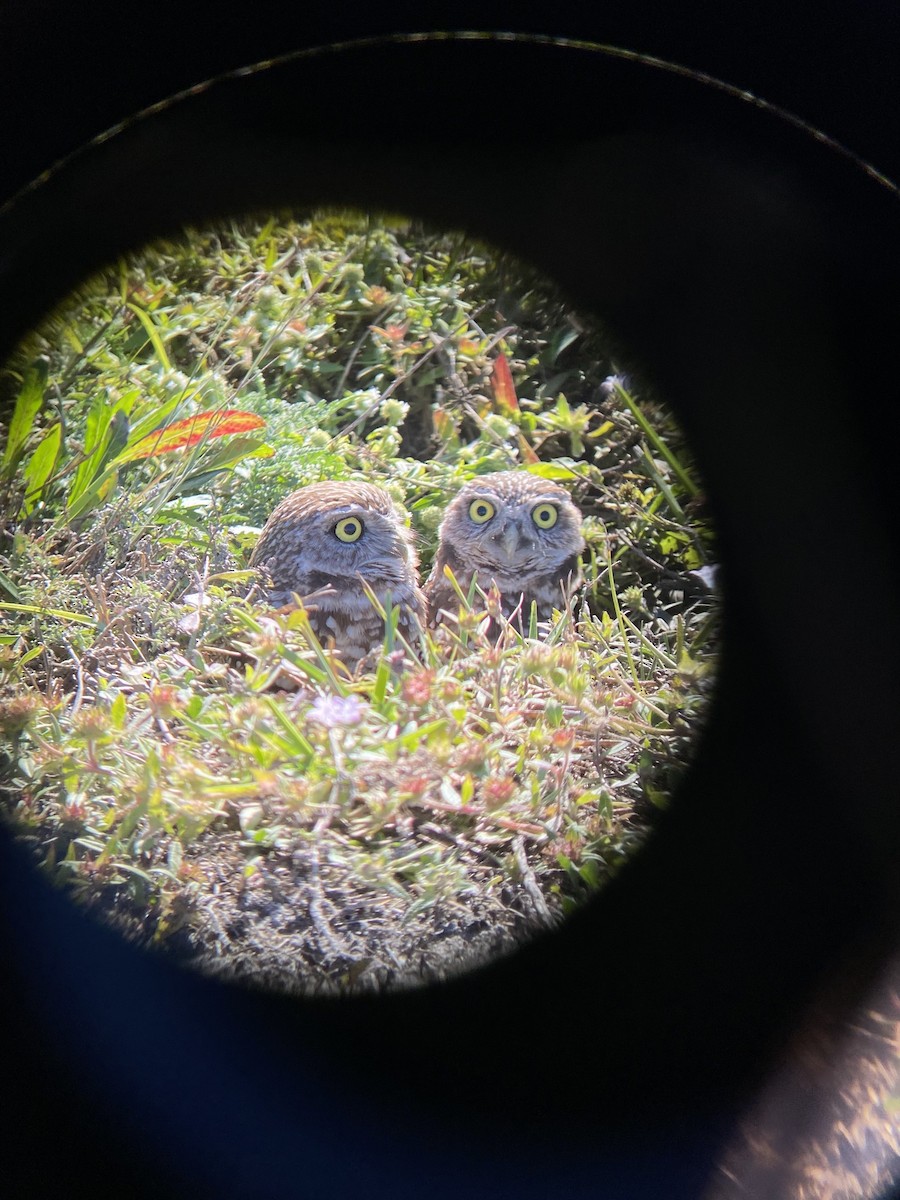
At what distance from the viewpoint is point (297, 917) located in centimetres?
78

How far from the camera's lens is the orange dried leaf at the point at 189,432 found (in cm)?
84

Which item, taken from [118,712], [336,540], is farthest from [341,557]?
[118,712]

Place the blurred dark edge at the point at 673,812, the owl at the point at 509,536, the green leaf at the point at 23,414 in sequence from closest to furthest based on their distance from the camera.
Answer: the blurred dark edge at the point at 673,812
the green leaf at the point at 23,414
the owl at the point at 509,536

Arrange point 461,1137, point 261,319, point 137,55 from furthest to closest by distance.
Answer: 1. point 261,319
2. point 461,1137
3. point 137,55

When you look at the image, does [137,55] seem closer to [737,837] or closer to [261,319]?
[261,319]

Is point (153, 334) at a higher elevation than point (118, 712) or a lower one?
higher

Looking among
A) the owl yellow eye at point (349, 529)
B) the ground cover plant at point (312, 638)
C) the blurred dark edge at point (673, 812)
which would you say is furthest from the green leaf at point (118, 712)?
the owl yellow eye at point (349, 529)

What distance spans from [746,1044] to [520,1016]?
0.19 meters

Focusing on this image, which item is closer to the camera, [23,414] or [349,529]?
[23,414]

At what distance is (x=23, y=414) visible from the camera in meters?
0.82

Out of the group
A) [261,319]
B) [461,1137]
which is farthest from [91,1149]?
[261,319]

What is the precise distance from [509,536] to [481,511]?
4 centimetres

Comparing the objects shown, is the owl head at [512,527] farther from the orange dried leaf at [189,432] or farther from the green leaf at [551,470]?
the orange dried leaf at [189,432]

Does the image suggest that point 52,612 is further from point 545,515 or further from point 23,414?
point 545,515
